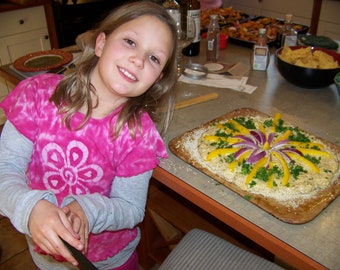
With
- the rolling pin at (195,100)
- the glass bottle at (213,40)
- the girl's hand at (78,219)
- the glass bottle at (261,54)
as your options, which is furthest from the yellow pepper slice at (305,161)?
the glass bottle at (213,40)

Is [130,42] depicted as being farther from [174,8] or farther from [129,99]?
[174,8]

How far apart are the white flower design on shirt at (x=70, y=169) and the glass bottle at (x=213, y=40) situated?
88 cm

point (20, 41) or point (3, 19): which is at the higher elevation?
point (3, 19)

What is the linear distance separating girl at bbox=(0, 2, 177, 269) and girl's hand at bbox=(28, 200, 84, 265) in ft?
0.26

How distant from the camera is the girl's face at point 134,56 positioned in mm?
856

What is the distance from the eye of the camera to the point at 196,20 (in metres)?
1.51

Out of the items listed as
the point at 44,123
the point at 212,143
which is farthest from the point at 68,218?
the point at 212,143

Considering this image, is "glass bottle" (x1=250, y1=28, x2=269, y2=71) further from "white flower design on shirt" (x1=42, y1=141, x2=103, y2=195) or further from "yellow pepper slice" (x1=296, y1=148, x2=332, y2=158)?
"white flower design on shirt" (x1=42, y1=141, x2=103, y2=195)

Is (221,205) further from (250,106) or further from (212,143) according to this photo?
(250,106)

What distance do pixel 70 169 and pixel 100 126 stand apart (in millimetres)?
136

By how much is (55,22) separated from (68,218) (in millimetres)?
2296

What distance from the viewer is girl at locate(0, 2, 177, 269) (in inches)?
34.1

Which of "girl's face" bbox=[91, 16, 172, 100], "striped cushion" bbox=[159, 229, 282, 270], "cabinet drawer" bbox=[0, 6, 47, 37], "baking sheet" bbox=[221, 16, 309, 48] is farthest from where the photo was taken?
"cabinet drawer" bbox=[0, 6, 47, 37]

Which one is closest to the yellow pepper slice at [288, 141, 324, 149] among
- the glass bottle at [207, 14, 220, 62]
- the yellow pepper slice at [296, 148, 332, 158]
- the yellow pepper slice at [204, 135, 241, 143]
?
the yellow pepper slice at [296, 148, 332, 158]
